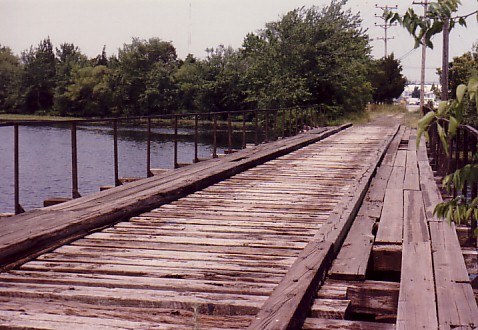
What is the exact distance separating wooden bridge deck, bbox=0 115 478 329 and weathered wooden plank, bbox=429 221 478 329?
0.09ft

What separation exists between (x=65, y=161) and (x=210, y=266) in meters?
30.9

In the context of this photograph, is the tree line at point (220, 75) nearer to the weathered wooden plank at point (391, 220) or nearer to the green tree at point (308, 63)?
the green tree at point (308, 63)

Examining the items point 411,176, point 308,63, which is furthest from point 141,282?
point 308,63

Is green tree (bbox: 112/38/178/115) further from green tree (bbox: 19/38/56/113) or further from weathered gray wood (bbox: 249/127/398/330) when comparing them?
weathered gray wood (bbox: 249/127/398/330)

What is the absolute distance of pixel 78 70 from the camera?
9956 centimetres

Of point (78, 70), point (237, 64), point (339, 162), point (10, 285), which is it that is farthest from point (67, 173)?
point (78, 70)

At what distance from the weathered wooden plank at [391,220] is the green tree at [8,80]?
101m

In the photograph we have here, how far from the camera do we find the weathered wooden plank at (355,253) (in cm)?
436

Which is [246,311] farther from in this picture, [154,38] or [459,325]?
[154,38]

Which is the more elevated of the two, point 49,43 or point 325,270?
point 49,43

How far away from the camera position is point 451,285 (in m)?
4.02

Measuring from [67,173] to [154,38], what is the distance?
68954 millimetres

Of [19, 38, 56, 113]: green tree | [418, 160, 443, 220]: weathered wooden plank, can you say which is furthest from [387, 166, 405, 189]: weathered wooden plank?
[19, 38, 56, 113]: green tree

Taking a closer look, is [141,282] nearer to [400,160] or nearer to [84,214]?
[84,214]
